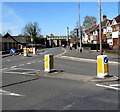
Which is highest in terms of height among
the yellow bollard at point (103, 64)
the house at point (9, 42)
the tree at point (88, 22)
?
the tree at point (88, 22)

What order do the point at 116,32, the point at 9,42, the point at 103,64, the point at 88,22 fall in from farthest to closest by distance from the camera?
the point at 88,22
the point at 9,42
the point at 116,32
the point at 103,64

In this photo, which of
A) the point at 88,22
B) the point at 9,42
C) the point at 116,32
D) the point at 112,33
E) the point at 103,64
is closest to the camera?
the point at 103,64

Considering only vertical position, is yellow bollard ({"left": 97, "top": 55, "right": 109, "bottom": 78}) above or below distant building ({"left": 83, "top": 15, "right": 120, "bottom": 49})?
below

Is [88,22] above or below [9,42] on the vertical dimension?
A: above

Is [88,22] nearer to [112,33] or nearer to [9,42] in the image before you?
[112,33]

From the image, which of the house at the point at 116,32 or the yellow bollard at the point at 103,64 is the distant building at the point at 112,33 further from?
the yellow bollard at the point at 103,64

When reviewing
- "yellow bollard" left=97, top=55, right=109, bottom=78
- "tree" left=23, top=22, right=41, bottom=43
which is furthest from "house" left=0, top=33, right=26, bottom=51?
"yellow bollard" left=97, top=55, right=109, bottom=78

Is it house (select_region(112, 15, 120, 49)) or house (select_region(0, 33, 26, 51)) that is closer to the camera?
house (select_region(112, 15, 120, 49))

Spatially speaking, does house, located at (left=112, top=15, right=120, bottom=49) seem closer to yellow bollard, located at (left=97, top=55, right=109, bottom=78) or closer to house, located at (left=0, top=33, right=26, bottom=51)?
house, located at (left=0, top=33, right=26, bottom=51)

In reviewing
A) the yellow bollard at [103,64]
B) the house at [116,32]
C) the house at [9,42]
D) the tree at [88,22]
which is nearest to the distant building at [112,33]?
the house at [116,32]

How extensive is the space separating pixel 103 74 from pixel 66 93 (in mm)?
Answer: 3169

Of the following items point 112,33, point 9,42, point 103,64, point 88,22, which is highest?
point 88,22

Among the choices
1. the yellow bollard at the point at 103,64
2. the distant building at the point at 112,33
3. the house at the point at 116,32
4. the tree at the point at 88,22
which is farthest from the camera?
the tree at the point at 88,22

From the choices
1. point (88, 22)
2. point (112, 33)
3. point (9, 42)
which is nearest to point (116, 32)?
point (112, 33)
